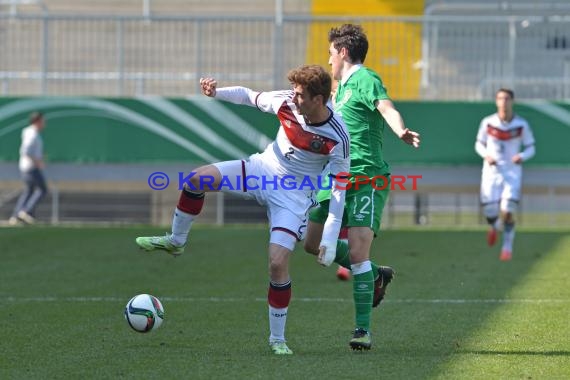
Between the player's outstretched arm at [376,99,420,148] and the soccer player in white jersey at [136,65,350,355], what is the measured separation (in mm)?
325

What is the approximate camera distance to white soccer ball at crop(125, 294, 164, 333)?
27.2 feet

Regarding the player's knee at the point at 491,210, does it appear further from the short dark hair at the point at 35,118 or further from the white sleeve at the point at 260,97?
the white sleeve at the point at 260,97

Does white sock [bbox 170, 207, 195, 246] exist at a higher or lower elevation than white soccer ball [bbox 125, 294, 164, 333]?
higher

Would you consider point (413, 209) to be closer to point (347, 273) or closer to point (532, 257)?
point (532, 257)

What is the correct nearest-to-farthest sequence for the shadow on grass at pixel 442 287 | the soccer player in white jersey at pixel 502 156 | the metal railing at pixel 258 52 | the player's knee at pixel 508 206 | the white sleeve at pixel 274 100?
1. the white sleeve at pixel 274 100
2. the shadow on grass at pixel 442 287
3. the player's knee at pixel 508 206
4. the soccer player in white jersey at pixel 502 156
5. the metal railing at pixel 258 52

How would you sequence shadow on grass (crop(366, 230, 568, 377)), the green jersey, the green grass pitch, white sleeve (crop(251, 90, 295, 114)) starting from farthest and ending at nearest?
the green jersey
shadow on grass (crop(366, 230, 568, 377))
white sleeve (crop(251, 90, 295, 114))
the green grass pitch

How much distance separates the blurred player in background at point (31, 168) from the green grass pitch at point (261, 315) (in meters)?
4.08

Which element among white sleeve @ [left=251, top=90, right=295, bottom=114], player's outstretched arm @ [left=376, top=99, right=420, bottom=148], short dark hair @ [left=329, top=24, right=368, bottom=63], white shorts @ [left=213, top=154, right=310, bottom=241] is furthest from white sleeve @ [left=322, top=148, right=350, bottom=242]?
short dark hair @ [left=329, top=24, right=368, bottom=63]

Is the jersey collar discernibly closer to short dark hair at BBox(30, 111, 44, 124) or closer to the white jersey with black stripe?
the white jersey with black stripe

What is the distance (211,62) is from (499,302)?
12722 mm

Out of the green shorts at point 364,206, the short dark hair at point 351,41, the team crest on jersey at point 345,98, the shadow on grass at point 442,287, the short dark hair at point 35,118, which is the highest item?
the short dark hair at point 351,41

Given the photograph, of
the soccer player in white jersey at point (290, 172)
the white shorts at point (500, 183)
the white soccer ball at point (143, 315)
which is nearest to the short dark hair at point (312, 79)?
the soccer player in white jersey at point (290, 172)

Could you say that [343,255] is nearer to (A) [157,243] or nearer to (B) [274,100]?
(A) [157,243]

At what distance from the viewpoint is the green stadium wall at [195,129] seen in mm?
21453
